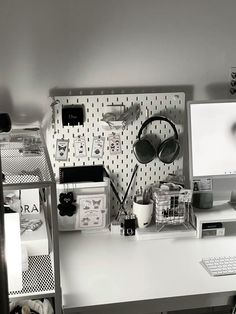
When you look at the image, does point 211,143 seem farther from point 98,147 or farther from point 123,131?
point 98,147

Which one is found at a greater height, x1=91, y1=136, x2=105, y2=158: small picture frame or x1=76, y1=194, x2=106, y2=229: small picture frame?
x1=91, y1=136, x2=105, y2=158: small picture frame

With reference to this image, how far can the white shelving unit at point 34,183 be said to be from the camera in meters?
1.35

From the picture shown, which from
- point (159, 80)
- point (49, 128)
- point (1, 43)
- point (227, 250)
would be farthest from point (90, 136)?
point (227, 250)

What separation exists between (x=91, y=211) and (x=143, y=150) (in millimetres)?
330

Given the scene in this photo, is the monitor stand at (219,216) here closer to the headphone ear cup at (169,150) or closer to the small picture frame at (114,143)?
the headphone ear cup at (169,150)

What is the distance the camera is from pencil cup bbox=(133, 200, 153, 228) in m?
2.00

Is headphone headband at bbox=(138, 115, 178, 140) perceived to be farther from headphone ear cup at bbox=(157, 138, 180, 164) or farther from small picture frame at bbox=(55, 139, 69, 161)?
small picture frame at bbox=(55, 139, 69, 161)

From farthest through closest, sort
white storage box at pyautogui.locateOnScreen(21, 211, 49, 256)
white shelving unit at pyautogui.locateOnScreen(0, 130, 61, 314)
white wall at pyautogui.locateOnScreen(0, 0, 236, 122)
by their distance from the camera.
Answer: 1. white wall at pyautogui.locateOnScreen(0, 0, 236, 122)
2. white storage box at pyautogui.locateOnScreen(21, 211, 49, 256)
3. white shelving unit at pyautogui.locateOnScreen(0, 130, 61, 314)

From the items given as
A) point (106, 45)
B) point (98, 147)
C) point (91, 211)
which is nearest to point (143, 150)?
point (98, 147)

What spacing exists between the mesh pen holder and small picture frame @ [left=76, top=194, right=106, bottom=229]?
225 millimetres

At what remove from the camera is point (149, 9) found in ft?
6.53

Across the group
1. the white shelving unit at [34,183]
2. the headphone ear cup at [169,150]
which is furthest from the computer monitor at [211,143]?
the white shelving unit at [34,183]

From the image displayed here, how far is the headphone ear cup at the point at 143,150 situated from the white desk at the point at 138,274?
0.33 meters

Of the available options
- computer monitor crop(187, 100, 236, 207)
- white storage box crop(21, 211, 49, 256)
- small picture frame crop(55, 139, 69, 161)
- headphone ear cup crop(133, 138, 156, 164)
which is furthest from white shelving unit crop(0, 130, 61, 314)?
computer monitor crop(187, 100, 236, 207)
